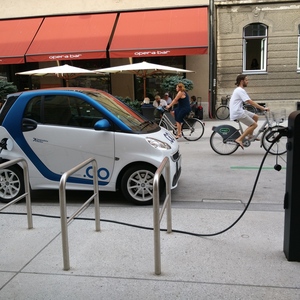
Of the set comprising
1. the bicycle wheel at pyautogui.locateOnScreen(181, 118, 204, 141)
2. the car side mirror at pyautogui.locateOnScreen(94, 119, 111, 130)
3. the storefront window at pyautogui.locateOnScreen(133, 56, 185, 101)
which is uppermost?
the storefront window at pyautogui.locateOnScreen(133, 56, 185, 101)

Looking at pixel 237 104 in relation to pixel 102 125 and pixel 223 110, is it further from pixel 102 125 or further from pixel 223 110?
pixel 223 110

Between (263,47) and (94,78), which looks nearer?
(263,47)

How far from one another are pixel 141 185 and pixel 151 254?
5.35 feet

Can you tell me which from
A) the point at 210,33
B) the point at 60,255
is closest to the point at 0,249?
the point at 60,255

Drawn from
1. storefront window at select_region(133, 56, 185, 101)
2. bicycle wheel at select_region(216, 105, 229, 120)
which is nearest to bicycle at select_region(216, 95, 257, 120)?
bicycle wheel at select_region(216, 105, 229, 120)

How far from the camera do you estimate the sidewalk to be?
3.10 metres

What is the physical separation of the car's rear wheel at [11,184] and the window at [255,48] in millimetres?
14835

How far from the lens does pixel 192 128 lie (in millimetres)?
11422

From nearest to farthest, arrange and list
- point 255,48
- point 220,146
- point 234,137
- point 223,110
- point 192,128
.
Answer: point 234,137 < point 220,146 < point 192,128 < point 223,110 < point 255,48

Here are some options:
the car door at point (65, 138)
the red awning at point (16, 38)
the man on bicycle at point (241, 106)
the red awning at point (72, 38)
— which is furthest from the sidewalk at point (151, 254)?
the red awning at point (16, 38)

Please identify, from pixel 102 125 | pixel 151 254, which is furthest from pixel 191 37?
pixel 151 254

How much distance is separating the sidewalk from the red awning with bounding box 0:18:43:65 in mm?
13074

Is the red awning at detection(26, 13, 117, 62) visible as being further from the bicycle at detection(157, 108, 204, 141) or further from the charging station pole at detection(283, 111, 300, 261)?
the charging station pole at detection(283, 111, 300, 261)

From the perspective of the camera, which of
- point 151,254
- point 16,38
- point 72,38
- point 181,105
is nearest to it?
point 151,254
